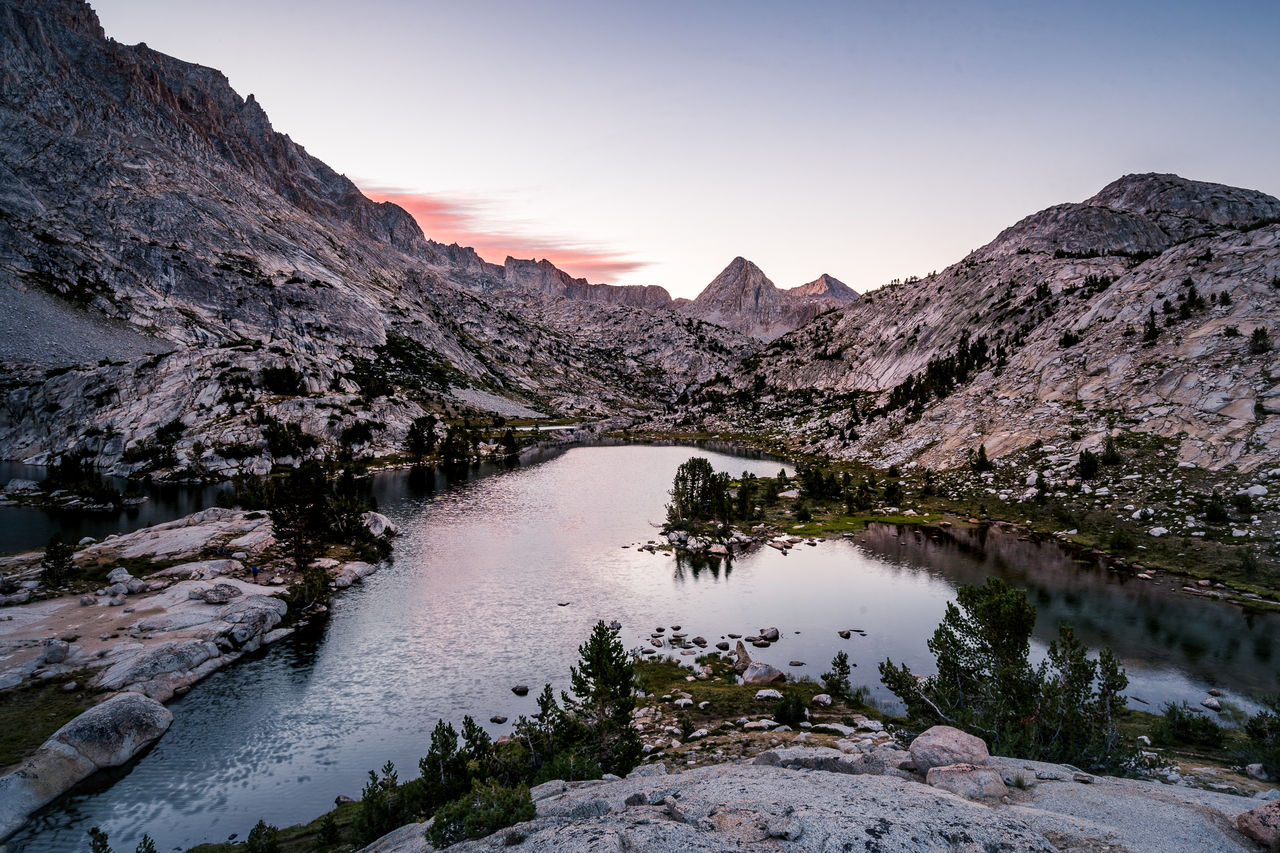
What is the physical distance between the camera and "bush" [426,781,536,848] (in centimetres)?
1789

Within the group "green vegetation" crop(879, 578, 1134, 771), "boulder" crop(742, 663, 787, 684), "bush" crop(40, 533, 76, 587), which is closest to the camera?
"green vegetation" crop(879, 578, 1134, 771)

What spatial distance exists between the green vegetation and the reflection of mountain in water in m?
19.1

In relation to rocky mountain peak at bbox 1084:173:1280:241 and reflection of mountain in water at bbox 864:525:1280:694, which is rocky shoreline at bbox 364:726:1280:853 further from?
rocky mountain peak at bbox 1084:173:1280:241

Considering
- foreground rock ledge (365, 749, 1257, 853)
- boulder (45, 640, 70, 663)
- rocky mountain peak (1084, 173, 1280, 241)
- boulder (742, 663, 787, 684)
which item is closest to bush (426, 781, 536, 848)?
foreground rock ledge (365, 749, 1257, 853)

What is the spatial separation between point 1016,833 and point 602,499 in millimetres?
101347

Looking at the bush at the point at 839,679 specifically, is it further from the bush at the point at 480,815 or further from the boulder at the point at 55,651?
the boulder at the point at 55,651

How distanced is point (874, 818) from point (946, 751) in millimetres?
6485

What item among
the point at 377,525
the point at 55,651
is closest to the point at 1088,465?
the point at 377,525

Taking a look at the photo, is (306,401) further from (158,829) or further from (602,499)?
(158,829)

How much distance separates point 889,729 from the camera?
3228cm

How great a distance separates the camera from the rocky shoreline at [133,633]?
102 feet

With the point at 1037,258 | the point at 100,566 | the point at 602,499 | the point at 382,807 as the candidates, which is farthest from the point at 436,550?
the point at 1037,258

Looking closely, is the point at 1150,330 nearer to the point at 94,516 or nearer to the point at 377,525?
the point at 377,525

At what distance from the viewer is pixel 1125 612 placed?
162 ft
